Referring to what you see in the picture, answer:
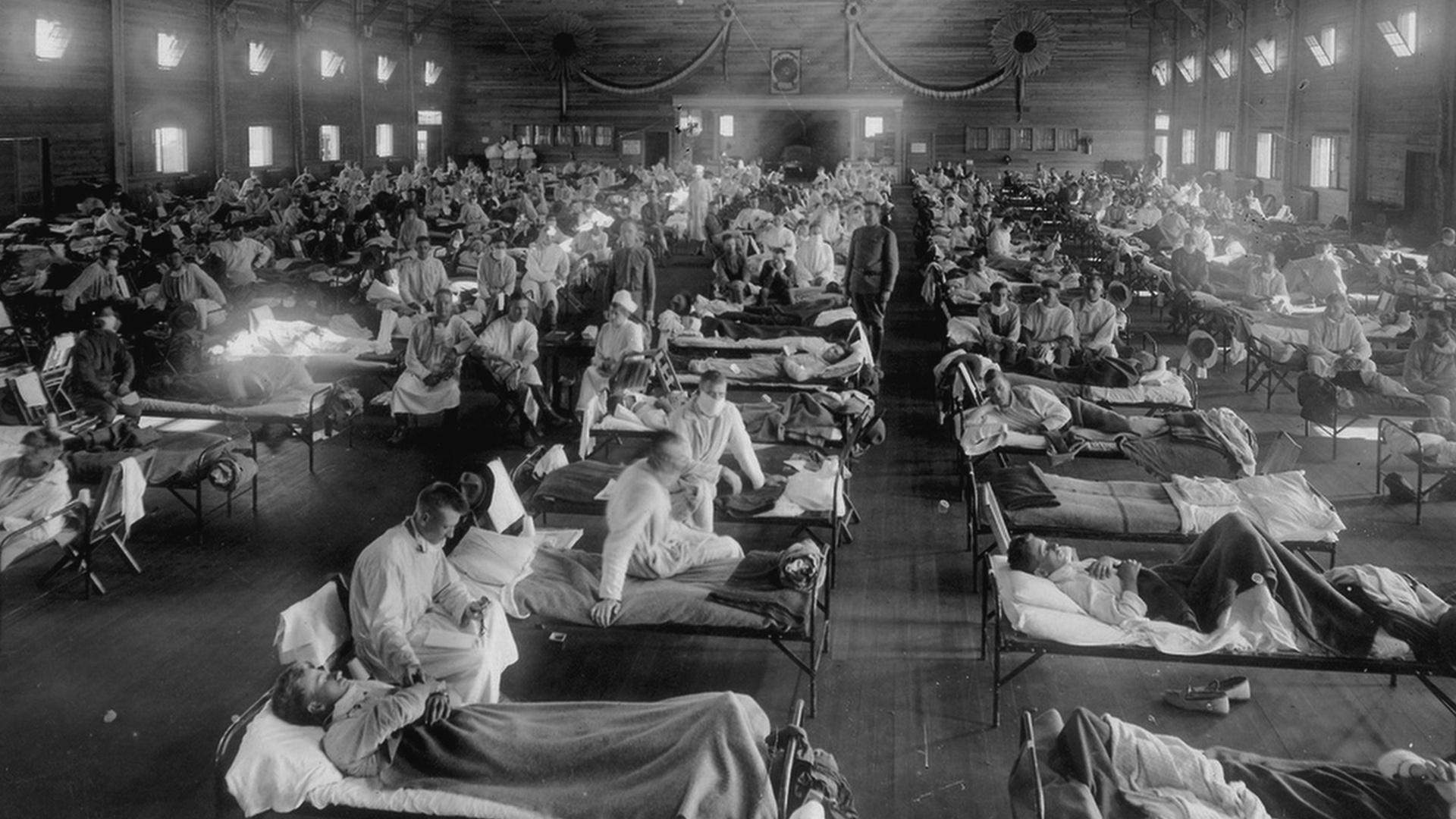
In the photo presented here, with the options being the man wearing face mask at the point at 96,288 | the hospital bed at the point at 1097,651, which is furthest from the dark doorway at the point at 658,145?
the hospital bed at the point at 1097,651

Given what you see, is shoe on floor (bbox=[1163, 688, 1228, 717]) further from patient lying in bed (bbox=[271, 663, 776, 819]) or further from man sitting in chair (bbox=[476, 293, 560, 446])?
man sitting in chair (bbox=[476, 293, 560, 446])

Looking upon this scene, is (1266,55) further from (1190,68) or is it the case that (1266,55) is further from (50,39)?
(50,39)

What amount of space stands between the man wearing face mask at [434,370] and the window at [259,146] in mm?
17847

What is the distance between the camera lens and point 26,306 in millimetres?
13492

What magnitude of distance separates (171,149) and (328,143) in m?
6.53

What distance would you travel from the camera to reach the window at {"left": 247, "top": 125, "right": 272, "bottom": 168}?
2590 centimetres

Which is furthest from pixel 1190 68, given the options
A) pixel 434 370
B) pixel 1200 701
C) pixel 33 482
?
pixel 33 482

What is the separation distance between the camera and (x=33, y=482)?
6.77m

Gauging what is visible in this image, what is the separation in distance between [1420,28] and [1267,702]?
56.0 feet

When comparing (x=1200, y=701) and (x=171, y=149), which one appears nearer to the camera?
(x=1200, y=701)

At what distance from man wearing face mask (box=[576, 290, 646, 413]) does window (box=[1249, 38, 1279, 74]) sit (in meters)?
20.3

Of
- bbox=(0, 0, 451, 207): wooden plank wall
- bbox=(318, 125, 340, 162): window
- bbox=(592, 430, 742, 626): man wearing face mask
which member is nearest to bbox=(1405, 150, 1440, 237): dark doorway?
bbox=(592, 430, 742, 626): man wearing face mask

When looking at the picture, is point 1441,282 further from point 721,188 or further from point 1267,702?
point 721,188

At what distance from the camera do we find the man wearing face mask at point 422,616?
15.8 ft
